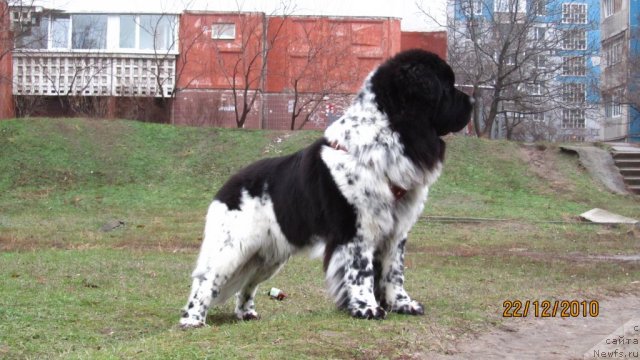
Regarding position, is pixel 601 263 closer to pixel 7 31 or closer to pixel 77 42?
pixel 7 31

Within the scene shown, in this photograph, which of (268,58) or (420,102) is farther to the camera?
(268,58)

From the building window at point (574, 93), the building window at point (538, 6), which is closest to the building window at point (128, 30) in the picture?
the building window at point (538, 6)

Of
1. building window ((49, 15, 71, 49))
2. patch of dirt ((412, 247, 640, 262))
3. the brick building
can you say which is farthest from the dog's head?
building window ((49, 15, 71, 49))

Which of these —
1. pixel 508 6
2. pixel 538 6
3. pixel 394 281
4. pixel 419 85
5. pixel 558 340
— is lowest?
pixel 558 340

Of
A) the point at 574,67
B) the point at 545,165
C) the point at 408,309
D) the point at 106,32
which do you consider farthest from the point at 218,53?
the point at 408,309

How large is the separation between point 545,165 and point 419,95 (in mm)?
22695

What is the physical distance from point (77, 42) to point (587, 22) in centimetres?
2589

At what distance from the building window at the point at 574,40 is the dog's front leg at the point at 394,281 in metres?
30.3

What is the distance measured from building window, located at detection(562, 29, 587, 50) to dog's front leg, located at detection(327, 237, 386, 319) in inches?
1212

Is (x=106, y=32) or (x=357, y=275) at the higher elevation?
(x=106, y=32)

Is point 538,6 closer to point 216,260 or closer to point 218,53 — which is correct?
point 218,53

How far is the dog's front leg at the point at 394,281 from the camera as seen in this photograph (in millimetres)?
6238

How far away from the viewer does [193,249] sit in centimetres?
1531

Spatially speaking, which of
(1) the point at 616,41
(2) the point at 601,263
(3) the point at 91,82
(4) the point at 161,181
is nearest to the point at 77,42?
(3) the point at 91,82
